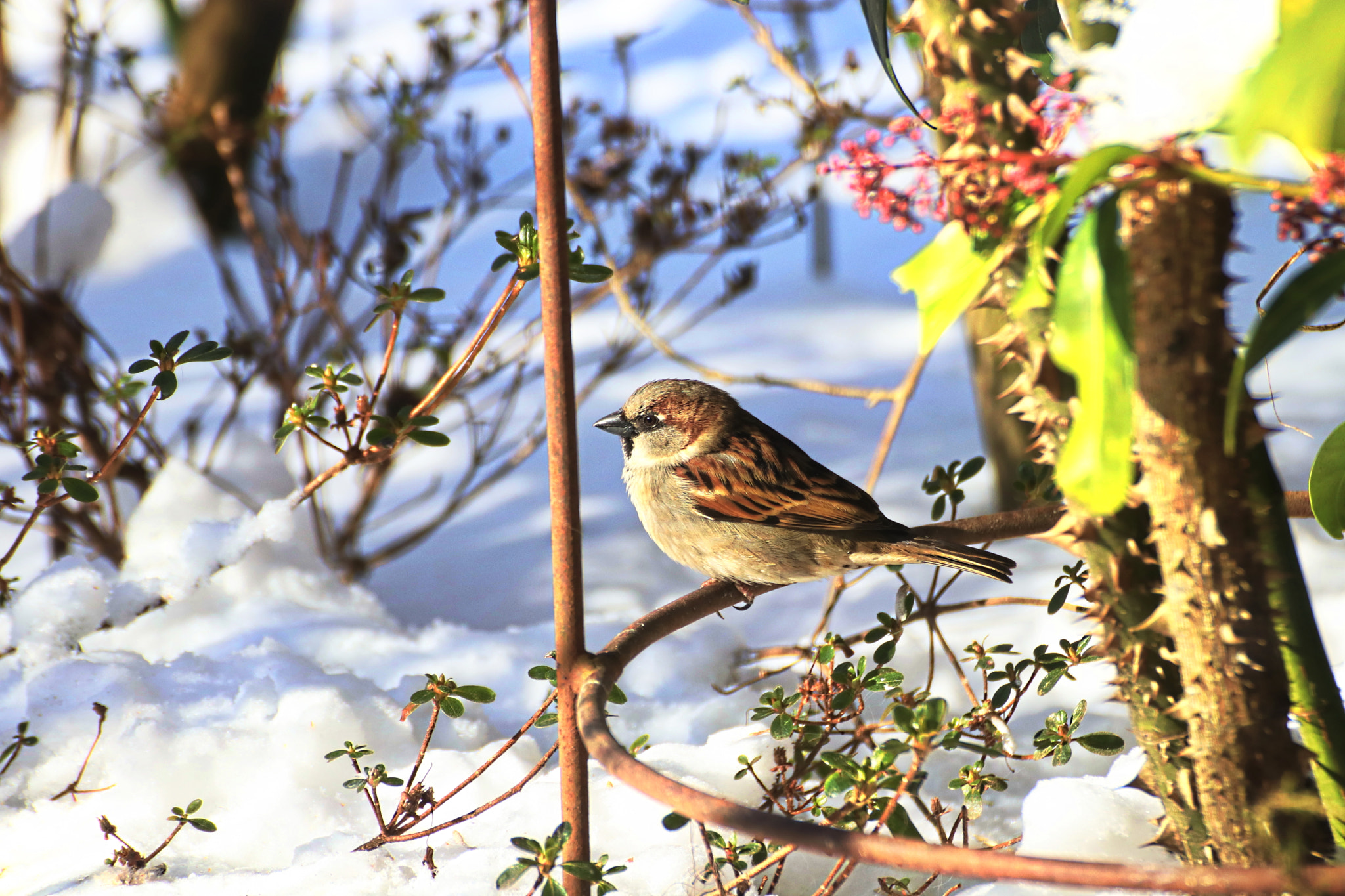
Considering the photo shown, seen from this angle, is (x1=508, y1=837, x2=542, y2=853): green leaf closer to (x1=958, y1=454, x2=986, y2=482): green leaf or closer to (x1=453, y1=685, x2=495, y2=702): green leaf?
(x1=453, y1=685, x2=495, y2=702): green leaf

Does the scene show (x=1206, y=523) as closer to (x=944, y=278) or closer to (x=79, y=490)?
(x=944, y=278)

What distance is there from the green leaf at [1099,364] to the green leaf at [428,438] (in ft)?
2.05

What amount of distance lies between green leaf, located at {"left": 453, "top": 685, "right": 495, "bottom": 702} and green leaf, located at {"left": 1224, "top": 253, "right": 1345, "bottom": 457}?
2.35 ft

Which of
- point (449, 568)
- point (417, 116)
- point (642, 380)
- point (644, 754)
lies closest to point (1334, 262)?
point (644, 754)

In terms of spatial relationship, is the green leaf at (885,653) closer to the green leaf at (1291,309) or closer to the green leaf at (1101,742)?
the green leaf at (1101,742)

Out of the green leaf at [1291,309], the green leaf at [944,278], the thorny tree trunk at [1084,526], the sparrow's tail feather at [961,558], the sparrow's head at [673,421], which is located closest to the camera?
the green leaf at [1291,309]

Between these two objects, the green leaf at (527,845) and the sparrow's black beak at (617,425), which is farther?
the sparrow's black beak at (617,425)

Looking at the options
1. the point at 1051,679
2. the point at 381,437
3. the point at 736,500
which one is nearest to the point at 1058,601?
the point at 1051,679

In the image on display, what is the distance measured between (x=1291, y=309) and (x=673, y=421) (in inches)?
45.7

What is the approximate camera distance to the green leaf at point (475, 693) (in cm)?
97

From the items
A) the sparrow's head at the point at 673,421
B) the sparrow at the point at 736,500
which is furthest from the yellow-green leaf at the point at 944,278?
→ the sparrow's head at the point at 673,421

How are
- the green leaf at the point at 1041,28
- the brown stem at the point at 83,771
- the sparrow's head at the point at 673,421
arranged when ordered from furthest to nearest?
the sparrow's head at the point at 673,421, the brown stem at the point at 83,771, the green leaf at the point at 1041,28

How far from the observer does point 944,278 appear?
2.10 feet

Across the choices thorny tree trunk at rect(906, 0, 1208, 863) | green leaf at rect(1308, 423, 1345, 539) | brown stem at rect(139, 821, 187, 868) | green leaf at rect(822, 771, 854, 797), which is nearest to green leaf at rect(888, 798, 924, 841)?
green leaf at rect(822, 771, 854, 797)
